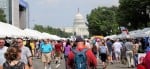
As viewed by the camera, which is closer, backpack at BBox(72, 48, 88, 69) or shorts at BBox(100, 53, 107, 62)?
backpack at BBox(72, 48, 88, 69)

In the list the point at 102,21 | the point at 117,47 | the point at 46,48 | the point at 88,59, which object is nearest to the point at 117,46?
the point at 117,47

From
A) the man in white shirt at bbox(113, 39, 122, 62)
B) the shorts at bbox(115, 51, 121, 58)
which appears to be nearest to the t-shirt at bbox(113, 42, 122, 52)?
the man in white shirt at bbox(113, 39, 122, 62)

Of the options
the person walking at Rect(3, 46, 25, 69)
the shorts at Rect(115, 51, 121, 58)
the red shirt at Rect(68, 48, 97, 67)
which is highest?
the person walking at Rect(3, 46, 25, 69)

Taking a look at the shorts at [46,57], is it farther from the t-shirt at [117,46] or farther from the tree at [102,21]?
the tree at [102,21]

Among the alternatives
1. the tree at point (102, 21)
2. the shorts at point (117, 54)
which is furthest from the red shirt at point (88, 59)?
the tree at point (102, 21)

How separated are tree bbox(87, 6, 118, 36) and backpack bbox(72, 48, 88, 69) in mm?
126025

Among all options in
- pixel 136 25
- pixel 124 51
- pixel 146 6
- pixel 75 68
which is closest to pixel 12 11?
pixel 136 25

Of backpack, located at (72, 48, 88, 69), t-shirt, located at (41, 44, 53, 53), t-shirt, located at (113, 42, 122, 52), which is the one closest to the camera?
backpack, located at (72, 48, 88, 69)

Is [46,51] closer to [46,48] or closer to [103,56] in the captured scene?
[46,48]

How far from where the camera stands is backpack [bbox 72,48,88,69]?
10125mm

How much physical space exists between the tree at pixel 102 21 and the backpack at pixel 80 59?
413 feet

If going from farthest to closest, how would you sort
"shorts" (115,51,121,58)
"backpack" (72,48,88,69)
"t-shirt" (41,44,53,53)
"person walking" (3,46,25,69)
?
"shorts" (115,51,121,58) → "t-shirt" (41,44,53,53) → "backpack" (72,48,88,69) → "person walking" (3,46,25,69)

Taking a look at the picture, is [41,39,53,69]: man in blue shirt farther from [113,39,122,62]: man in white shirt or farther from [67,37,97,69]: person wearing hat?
[67,37,97,69]: person wearing hat

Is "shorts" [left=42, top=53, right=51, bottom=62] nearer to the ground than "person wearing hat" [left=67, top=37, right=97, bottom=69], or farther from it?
nearer to the ground
